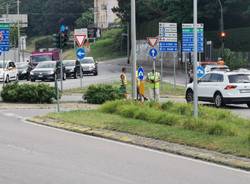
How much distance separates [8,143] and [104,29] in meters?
138

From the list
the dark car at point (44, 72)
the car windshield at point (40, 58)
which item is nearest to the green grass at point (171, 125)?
the dark car at point (44, 72)

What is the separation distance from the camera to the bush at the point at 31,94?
32219mm

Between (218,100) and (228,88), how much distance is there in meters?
A: 0.87

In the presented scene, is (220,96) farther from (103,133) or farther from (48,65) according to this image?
(48,65)

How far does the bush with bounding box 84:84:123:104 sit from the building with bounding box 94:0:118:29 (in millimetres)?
125632

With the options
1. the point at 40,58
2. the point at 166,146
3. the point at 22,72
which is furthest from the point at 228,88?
the point at 40,58

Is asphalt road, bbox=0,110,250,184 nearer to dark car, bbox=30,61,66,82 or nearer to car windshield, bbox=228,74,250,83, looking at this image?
car windshield, bbox=228,74,250,83

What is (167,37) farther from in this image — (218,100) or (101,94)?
(218,100)

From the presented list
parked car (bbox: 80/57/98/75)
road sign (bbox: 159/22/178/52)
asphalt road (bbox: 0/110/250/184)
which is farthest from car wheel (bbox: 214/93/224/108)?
parked car (bbox: 80/57/98/75)

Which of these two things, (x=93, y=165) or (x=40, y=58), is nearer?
(x=93, y=165)

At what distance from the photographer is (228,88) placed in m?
30.0

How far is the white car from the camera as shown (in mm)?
29891

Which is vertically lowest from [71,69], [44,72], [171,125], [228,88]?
[171,125]

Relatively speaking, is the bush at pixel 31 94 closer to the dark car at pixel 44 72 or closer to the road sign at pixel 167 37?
the road sign at pixel 167 37
